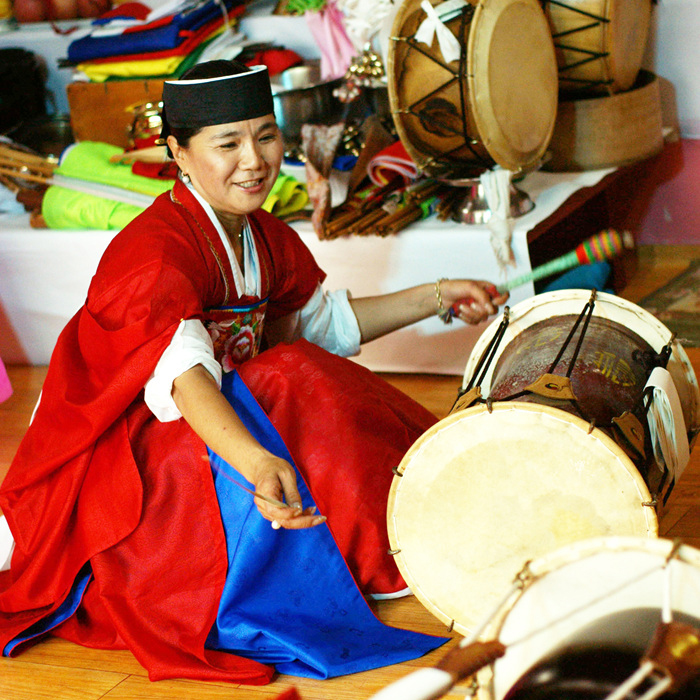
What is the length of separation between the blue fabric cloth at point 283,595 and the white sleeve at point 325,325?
0.44m

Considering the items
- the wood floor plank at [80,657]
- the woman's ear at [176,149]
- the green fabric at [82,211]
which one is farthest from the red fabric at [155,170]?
the wood floor plank at [80,657]

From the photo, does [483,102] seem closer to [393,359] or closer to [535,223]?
[535,223]

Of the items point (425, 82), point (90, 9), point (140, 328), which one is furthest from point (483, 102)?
point (90, 9)

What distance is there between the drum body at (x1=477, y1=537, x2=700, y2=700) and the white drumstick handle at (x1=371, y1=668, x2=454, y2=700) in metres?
0.16

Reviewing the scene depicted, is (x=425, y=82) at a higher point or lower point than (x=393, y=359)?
higher

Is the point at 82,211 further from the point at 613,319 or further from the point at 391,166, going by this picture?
the point at 613,319

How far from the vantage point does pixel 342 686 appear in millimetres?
1677

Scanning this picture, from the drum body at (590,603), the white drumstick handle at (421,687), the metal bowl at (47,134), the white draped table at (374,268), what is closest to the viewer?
the white drumstick handle at (421,687)

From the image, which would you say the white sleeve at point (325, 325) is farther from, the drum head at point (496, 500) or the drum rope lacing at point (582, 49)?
the drum rope lacing at point (582, 49)

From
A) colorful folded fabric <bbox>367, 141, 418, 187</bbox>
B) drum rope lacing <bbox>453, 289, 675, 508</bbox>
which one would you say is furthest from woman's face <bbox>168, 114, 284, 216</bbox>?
colorful folded fabric <bbox>367, 141, 418, 187</bbox>

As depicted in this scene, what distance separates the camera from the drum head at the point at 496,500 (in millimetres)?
1444

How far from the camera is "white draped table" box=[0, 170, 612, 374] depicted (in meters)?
2.79

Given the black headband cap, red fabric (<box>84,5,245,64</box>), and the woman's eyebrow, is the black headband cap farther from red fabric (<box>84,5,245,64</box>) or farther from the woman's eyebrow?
red fabric (<box>84,5,245,64</box>)

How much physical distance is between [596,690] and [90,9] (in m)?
4.04
